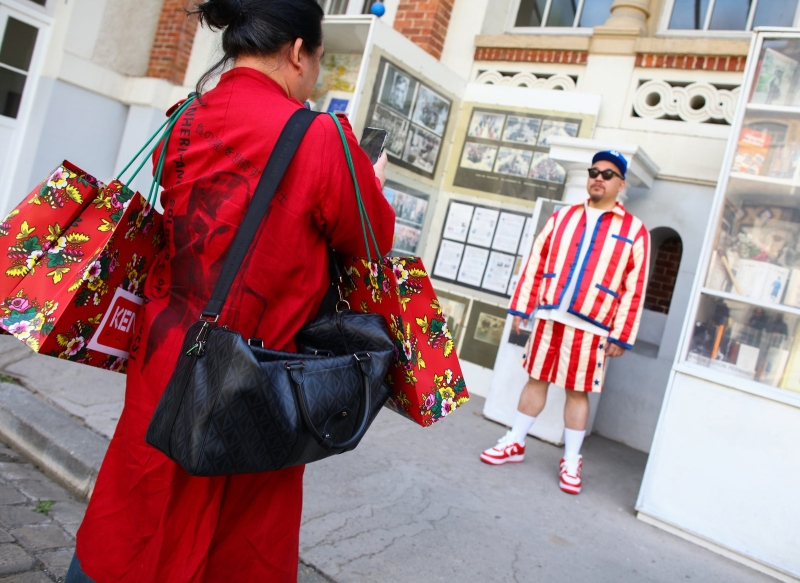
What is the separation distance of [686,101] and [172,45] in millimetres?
6334

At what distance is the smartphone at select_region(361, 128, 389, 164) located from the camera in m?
1.83

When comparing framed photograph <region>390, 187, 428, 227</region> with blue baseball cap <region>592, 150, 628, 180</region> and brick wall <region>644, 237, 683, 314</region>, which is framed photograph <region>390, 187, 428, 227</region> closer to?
blue baseball cap <region>592, 150, 628, 180</region>

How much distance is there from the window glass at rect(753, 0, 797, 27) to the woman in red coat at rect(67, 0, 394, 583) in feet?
16.8

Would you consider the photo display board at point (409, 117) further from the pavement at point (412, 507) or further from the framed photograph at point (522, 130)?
the pavement at point (412, 507)

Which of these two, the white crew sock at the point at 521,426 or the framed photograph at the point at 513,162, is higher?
the framed photograph at the point at 513,162

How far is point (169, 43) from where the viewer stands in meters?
8.80

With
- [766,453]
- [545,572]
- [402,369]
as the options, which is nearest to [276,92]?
[402,369]

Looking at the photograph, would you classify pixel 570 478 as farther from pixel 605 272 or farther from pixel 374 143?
pixel 374 143

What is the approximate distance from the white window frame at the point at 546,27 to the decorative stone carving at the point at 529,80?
548 mm

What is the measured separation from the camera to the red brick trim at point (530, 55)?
5992 mm

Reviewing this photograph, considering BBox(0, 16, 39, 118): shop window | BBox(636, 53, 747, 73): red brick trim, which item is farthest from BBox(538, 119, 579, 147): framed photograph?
BBox(0, 16, 39, 118): shop window

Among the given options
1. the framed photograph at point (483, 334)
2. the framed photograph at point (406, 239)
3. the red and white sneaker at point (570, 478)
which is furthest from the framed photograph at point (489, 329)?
the red and white sneaker at point (570, 478)

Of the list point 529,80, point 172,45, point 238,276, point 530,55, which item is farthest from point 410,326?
point 172,45

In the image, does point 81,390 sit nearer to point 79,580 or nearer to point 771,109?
point 79,580
